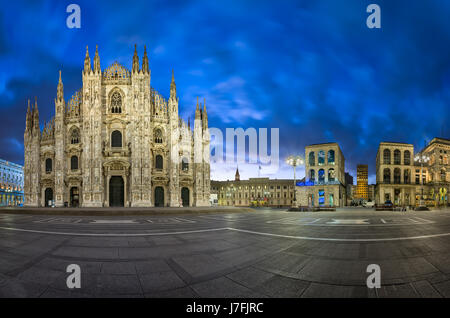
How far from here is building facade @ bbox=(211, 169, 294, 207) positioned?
94.9 metres

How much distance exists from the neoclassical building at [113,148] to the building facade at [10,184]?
220 ft

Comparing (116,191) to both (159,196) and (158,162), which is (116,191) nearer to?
(159,196)

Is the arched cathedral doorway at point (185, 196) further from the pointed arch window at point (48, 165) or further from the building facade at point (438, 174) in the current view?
the building facade at point (438, 174)

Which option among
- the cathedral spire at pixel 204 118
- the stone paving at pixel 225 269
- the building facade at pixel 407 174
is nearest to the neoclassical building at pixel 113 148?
the cathedral spire at pixel 204 118

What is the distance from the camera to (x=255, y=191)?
96375 millimetres

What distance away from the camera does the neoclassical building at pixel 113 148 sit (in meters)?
35.8

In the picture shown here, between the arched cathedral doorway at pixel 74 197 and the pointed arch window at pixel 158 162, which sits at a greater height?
the pointed arch window at pixel 158 162

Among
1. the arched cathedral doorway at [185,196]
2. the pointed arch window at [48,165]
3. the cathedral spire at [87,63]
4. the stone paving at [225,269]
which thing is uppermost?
the cathedral spire at [87,63]

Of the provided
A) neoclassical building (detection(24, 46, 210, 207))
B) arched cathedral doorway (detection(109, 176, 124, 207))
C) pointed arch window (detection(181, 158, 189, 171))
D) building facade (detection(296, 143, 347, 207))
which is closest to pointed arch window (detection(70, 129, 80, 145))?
neoclassical building (detection(24, 46, 210, 207))

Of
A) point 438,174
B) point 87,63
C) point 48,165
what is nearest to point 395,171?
point 438,174

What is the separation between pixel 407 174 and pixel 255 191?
53769 mm
